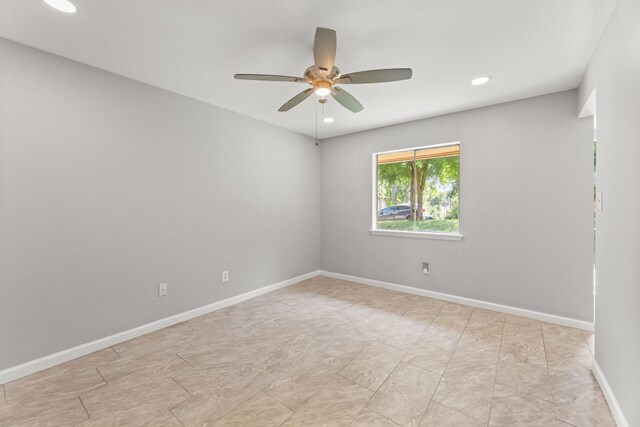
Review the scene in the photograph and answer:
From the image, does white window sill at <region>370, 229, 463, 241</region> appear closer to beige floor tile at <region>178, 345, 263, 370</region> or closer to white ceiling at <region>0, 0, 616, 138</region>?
white ceiling at <region>0, 0, 616, 138</region>

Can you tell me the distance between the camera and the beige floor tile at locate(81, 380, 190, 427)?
5.32ft

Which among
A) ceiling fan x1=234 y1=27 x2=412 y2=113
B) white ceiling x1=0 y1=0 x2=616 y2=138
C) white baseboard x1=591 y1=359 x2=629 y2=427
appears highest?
white ceiling x1=0 y1=0 x2=616 y2=138

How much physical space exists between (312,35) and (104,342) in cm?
314

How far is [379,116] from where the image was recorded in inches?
144

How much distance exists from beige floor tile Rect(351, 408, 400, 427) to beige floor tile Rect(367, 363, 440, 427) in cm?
3

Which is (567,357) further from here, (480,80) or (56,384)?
(56,384)

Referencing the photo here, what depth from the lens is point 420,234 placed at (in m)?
3.87

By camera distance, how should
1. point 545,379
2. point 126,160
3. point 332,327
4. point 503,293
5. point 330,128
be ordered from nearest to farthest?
point 545,379 → point 126,160 → point 332,327 → point 503,293 → point 330,128

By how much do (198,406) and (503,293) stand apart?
10.9 feet

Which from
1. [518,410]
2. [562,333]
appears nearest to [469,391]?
[518,410]

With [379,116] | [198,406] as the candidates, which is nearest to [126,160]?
[198,406]

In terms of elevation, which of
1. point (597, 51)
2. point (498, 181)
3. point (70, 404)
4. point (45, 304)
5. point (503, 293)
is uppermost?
point (597, 51)

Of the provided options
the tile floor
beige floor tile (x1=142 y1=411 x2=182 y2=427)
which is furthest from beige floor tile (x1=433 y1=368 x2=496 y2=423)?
beige floor tile (x1=142 y1=411 x2=182 y2=427)

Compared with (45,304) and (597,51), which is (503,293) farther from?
(45,304)
